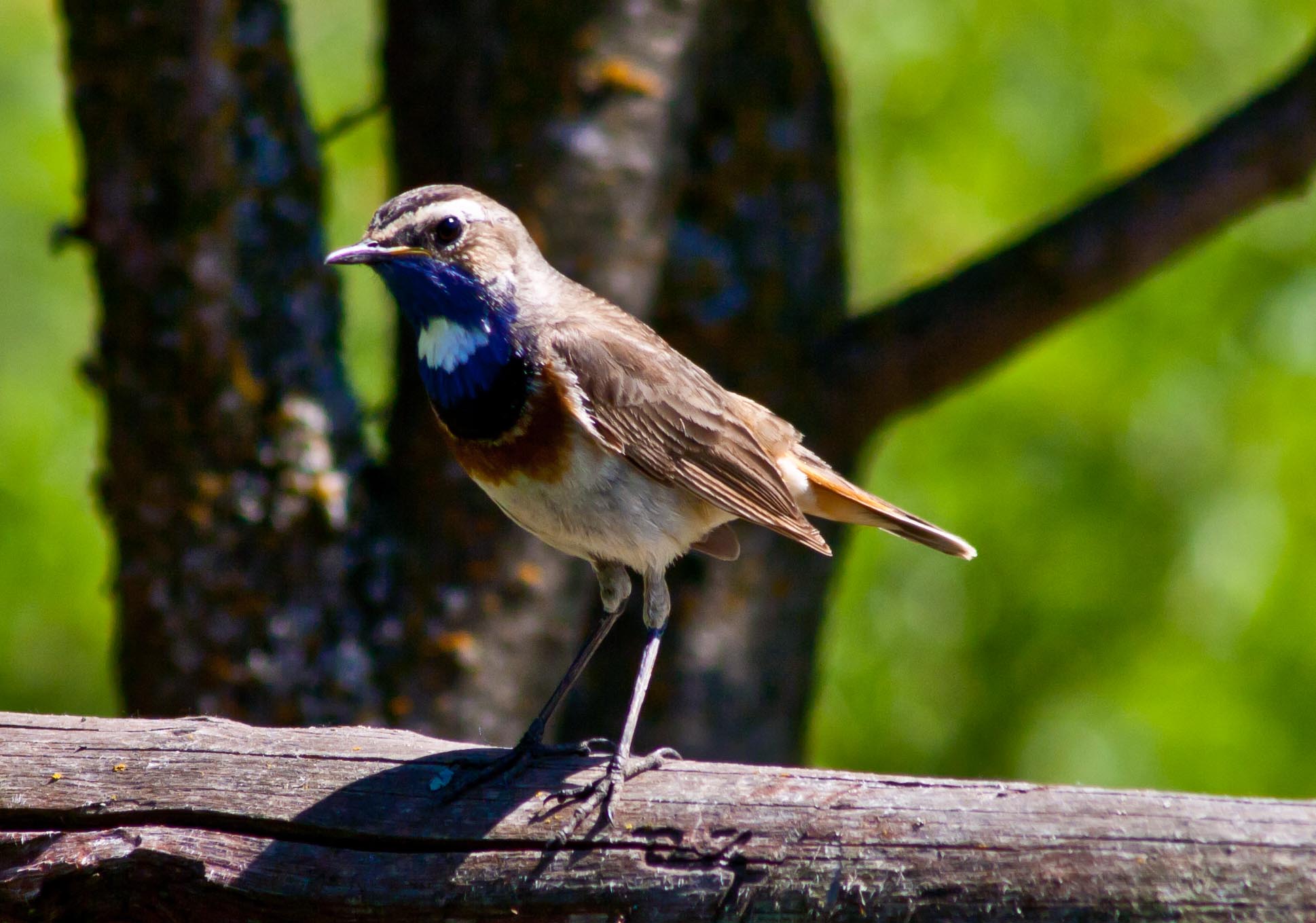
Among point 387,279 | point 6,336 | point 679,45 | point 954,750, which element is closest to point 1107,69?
point 679,45

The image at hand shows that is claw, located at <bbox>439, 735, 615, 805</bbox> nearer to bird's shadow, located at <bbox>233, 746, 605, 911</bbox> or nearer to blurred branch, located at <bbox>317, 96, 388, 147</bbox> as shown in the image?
bird's shadow, located at <bbox>233, 746, 605, 911</bbox>

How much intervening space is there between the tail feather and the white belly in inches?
28.5

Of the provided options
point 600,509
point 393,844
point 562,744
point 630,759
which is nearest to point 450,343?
point 600,509

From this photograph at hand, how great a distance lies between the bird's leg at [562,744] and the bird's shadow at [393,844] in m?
0.06

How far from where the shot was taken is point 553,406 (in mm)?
4027

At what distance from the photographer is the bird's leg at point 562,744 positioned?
3615 millimetres

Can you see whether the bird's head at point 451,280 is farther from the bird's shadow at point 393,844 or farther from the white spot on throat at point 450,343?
the bird's shadow at point 393,844

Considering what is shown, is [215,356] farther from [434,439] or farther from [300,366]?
[434,439]

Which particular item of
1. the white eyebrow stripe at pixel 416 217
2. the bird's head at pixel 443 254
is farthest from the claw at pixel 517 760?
the white eyebrow stripe at pixel 416 217

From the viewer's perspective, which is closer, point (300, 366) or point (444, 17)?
point (300, 366)

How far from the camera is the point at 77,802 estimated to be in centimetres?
350

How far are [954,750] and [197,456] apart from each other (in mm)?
3738

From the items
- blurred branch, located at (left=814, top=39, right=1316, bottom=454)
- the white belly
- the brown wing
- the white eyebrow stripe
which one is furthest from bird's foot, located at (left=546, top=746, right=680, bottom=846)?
blurred branch, located at (left=814, top=39, right=1316, bottom=454)

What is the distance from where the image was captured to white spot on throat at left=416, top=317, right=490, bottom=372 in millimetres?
4117
